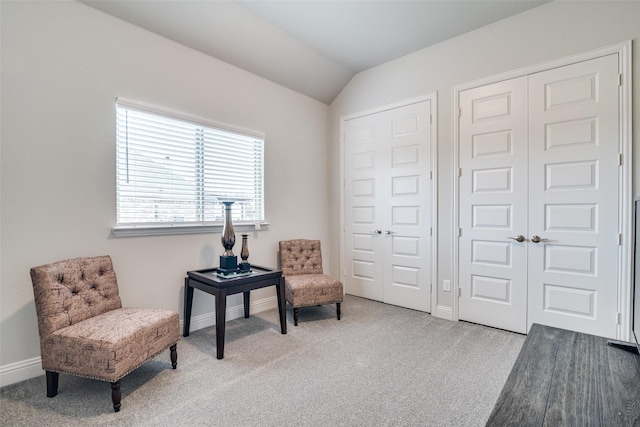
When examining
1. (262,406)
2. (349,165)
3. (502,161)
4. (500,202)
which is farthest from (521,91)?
(262,406)

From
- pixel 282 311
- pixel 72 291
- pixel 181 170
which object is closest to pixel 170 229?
pixel 181 170

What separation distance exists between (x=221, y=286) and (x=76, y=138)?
61.8 inches

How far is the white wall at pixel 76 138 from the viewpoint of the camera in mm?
2092

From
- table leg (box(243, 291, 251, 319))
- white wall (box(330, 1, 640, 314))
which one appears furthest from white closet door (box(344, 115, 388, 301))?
table leg (box(243, 291, 251, 319))

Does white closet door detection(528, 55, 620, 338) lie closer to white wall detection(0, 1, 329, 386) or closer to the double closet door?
the double closet door

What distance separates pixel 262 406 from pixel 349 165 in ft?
10.2

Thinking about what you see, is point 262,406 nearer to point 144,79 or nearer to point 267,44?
point 144,79

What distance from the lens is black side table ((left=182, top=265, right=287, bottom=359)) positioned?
96.7 inches

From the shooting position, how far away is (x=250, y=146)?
3555mm

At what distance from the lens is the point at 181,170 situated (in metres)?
2.96

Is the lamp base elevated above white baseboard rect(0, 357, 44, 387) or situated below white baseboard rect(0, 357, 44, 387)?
above

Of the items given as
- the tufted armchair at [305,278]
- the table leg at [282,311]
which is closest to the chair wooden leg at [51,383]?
the table leg at [282,311]

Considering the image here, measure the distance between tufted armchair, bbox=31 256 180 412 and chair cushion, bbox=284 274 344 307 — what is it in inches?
47.7

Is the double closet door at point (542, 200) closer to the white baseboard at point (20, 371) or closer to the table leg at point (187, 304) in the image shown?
the table leg at point (187, 304)
